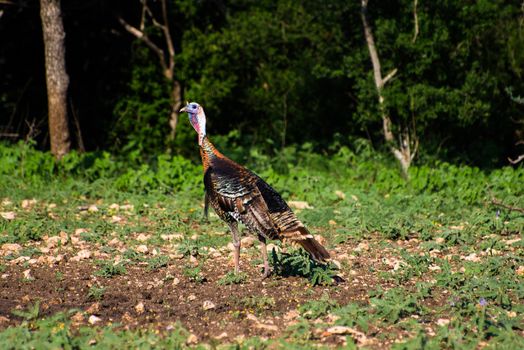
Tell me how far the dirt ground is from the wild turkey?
395 millimetres

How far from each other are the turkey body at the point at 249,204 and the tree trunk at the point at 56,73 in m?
6.65

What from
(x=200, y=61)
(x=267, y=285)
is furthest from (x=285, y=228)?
(x=200, y=61)

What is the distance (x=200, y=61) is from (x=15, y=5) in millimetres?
3810

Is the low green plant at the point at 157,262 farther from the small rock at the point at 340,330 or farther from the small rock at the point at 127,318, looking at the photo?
the small rock at the point at 340,330

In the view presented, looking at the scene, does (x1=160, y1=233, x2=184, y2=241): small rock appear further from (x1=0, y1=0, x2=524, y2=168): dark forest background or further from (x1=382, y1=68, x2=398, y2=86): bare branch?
(x1=382, y1=68, x2=398, y2=86): bare branch

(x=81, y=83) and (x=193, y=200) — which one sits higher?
(x=81, y=83)

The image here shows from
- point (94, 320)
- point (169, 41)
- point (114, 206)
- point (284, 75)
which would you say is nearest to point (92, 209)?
point (114, 206)

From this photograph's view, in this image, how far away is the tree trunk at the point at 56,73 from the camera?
13.0 m

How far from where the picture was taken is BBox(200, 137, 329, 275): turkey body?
6.67 metres

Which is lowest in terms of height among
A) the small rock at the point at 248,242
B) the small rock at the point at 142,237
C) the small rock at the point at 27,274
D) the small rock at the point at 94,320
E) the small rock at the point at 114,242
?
the small rock at the point at 248,242

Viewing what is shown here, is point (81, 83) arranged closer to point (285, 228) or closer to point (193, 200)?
point (193, 200)

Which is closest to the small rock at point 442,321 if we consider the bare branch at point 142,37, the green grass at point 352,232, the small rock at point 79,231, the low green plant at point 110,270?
the green grass at point 352,232

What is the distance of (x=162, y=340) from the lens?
5.21 m

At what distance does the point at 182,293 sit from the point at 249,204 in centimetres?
95
